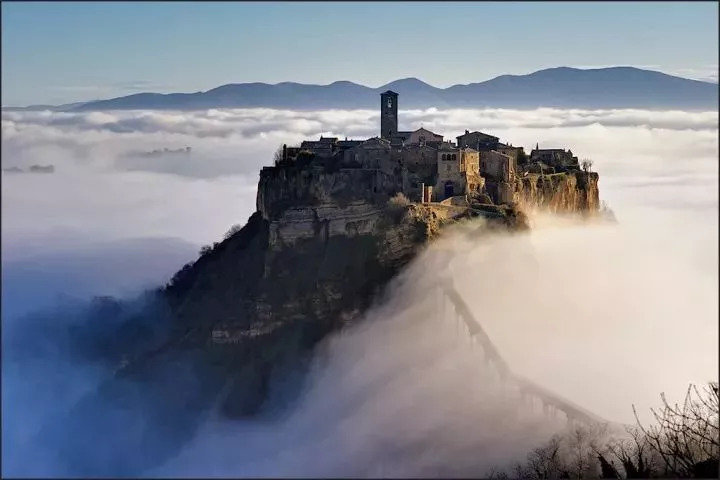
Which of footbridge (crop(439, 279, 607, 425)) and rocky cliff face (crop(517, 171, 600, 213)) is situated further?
rocky cliff face (crop(517, 171, 600, 213))

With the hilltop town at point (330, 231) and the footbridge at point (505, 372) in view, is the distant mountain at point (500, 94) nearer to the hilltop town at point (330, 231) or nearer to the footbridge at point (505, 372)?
the hilltop town at point (330, 231)

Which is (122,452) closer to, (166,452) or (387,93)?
(166,452)

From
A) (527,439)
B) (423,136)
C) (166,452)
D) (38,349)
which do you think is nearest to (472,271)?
(423,136)

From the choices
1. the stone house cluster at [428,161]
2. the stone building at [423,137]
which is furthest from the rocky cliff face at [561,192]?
the stone building at [423,137]

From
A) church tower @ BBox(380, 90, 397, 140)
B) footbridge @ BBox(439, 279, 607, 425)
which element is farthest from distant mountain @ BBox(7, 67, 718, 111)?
footbridge @ BBox(439, 279, 607, 425)

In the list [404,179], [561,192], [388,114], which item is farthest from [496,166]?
Result: [388,114]

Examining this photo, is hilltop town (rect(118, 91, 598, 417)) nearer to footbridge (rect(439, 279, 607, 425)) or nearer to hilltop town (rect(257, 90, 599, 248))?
hilltop town (rect(257, 90, 599, 248))
